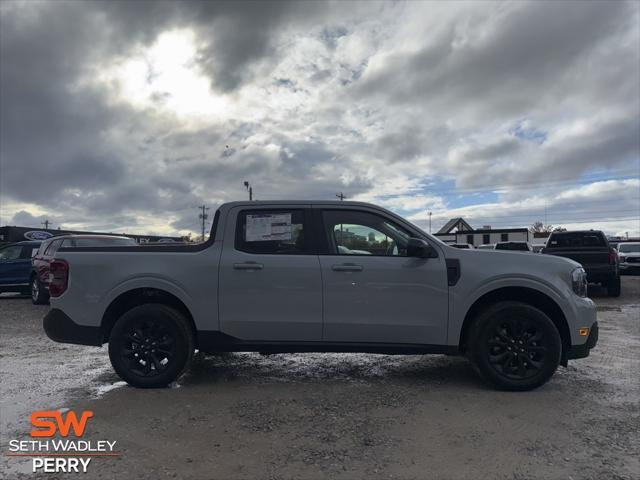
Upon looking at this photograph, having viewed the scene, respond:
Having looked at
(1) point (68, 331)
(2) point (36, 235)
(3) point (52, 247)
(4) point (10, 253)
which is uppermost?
(2) point (36, 235)

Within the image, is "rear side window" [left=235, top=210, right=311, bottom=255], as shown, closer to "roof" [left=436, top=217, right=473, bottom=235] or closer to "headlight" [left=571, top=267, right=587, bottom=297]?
"headlight" [left=571, top=267, right=587, bottom=297]

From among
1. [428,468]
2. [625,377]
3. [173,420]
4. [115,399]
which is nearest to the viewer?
[428,468]

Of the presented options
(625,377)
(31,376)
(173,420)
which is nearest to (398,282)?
(173,420)

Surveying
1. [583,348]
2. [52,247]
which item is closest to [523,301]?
[583,348]

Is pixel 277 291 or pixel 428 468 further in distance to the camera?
pixel 277 291

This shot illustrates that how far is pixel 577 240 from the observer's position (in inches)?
521

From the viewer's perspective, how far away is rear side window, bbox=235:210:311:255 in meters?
4.80

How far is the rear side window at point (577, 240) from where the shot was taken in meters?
12.9

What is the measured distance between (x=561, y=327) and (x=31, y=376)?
222 inches

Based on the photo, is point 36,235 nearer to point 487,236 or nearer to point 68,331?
point 68,331

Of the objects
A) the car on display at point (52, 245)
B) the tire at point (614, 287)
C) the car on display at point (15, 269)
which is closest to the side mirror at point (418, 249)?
the car on display at point (52, 245)

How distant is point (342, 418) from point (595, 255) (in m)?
11.2

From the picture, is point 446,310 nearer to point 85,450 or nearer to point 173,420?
point 173,420

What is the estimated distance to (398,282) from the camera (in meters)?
4.62
